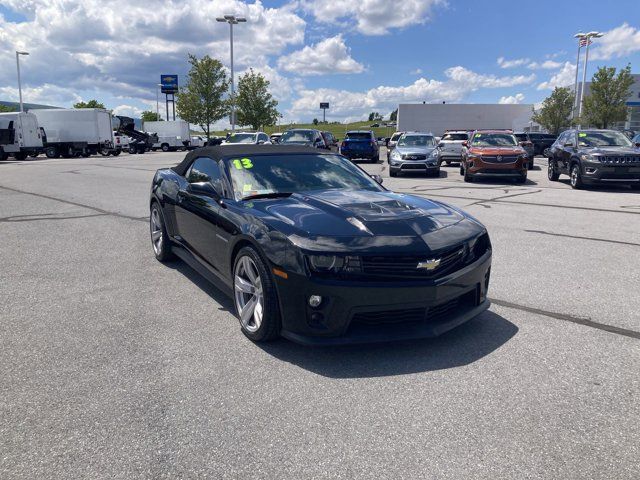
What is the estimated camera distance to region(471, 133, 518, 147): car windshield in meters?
17.2

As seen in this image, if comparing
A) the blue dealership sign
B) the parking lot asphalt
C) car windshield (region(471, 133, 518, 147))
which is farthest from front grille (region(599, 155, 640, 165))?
the blue dealership sign

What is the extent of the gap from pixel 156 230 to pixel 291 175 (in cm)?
248

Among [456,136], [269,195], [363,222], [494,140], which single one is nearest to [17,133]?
[456,136]

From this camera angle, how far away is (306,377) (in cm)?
326

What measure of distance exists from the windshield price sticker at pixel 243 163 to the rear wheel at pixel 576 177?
12.4m

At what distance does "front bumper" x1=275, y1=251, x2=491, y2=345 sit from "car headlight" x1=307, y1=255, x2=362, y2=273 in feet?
0.25

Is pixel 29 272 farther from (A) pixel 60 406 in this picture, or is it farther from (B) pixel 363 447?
(B) pixel 363 447

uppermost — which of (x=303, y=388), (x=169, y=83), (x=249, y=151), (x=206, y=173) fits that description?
→ (x=169, y=83)

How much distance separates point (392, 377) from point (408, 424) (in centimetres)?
53

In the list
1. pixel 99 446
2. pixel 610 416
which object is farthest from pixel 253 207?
pixel 610 416

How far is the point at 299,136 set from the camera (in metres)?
24.7

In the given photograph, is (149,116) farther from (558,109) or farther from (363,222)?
(363,222)

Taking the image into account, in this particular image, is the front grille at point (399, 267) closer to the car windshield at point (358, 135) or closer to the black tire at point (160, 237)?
the black tire at point (160, 237)

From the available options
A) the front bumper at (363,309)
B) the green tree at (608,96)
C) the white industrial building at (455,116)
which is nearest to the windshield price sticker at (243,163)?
the front bumper at (363,309)
